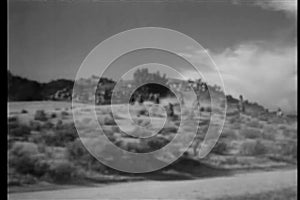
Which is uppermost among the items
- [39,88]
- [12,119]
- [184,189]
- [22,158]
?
[39,88]

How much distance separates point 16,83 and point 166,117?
147 cm

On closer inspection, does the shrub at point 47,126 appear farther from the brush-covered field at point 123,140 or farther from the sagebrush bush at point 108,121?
the sagebrush bush at point 108,121

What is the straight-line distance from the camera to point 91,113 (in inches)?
157

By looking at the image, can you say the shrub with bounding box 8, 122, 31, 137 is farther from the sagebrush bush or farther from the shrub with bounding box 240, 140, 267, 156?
the shrub with bounding box 240, 140, 267, 156

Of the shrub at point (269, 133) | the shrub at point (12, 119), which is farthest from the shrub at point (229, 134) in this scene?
the shrub at point (12, 119)

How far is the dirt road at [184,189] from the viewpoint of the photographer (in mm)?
3918

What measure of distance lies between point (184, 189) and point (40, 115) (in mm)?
1574

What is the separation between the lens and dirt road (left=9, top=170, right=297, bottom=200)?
3.92 m

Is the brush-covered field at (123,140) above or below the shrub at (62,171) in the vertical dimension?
above

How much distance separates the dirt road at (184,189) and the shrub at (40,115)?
2.30 ft

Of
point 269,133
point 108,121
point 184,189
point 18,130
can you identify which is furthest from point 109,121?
point 269,133

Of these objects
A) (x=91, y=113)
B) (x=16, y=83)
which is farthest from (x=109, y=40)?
(x=16, y=83)

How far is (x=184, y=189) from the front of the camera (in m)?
4.04

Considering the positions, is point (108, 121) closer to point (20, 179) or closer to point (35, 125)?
point (35, 125)
